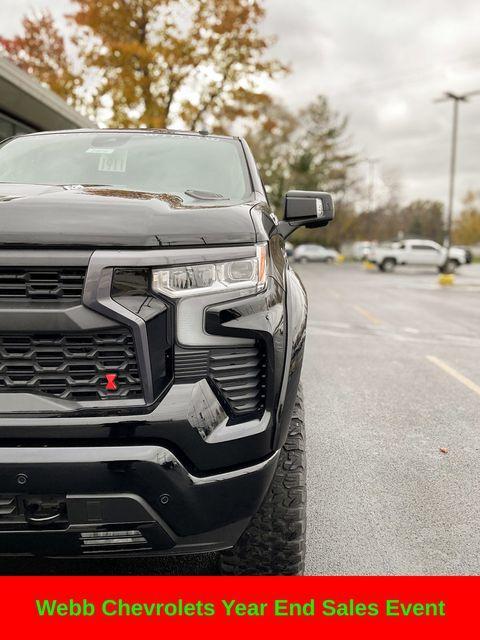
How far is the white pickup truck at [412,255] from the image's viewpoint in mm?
36188

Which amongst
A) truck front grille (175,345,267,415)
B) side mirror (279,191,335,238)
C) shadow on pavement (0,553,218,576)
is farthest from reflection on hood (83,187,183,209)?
shadow on pavement (0,553,218,576)

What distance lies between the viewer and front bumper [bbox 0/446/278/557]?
188 centimetres

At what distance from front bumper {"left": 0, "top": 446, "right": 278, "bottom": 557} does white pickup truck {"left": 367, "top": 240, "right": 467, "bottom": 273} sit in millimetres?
35119

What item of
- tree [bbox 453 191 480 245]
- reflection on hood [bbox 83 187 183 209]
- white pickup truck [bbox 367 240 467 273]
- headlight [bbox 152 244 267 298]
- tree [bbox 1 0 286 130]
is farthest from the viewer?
tree [bbox 453 191 480 245]

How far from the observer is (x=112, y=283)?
6.34ft

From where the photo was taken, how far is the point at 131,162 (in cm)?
347

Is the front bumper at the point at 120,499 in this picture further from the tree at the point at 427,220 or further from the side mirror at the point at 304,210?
the tree at the point at 427,220

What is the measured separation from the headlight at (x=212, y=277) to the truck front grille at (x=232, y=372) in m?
0.18

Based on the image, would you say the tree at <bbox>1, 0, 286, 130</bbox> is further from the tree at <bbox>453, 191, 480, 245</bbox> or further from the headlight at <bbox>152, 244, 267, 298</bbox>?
the tree at <bbox>453, 191, 480, 245</bbox>

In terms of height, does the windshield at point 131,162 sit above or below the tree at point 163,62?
below
